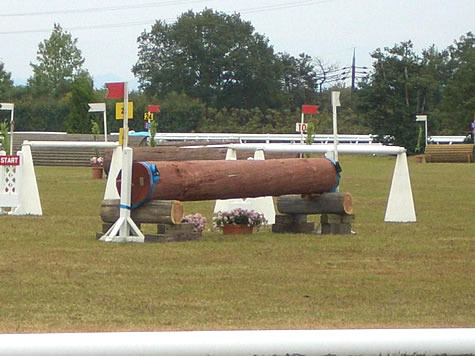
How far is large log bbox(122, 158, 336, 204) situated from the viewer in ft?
39.6

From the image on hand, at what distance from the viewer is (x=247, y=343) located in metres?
3.06

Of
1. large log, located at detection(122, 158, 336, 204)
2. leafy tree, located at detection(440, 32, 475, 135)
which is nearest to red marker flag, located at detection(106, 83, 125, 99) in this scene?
large log, located at detection(122, 158, 336, 204)

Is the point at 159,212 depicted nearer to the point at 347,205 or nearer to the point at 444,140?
the point at 347,205

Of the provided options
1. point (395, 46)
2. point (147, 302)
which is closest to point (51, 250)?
point (147, 302)

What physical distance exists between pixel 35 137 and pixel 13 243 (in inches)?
1610

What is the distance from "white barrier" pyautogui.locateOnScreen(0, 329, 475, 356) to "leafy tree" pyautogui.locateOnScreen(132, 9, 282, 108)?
76446 millimetres

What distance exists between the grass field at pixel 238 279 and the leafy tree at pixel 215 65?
213ft

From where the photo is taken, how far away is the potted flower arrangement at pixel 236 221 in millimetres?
13422

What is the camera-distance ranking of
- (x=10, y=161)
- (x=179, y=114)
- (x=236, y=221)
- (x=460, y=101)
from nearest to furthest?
(x=236, y=221), (x=10, y=161), (x=460, y=101), (x=179, y=114)

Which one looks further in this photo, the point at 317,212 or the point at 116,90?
the point at 317,212

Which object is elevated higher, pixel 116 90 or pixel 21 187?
pixel 116 90

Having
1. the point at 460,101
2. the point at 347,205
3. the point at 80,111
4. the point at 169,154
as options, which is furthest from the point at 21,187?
the point at 460,101

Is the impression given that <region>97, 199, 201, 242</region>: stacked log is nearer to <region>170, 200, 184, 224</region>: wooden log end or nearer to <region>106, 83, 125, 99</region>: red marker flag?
<region>170, 200, 184, 224</region>: wooden log end

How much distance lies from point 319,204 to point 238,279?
410 cm
